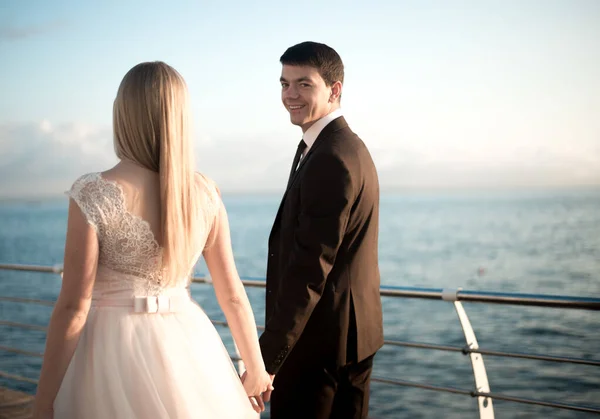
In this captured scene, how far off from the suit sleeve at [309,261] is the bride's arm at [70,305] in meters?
0.62

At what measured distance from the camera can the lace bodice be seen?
1.87 metres

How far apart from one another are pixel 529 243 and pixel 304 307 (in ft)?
215

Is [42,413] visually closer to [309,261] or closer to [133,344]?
[133,344]

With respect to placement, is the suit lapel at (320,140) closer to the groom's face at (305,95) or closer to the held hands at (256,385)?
the groom's face at (305,95)

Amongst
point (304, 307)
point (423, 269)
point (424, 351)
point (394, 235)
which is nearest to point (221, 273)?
point (304, 307)

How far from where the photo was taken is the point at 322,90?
260cm

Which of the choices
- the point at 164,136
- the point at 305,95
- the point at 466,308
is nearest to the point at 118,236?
the point at 164,136

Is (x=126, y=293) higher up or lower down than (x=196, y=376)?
higher up

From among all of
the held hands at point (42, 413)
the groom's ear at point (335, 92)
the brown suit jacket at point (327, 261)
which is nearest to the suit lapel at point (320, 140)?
the brown suit jacket at point (327, 261)

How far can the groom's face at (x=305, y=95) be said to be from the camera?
8.48 ft

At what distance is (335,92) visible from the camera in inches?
104

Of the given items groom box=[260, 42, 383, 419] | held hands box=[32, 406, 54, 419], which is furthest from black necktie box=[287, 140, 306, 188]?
held hands box=[32, 406, 54, 419]

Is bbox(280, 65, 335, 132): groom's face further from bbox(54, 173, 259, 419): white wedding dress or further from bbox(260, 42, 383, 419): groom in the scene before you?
bbox(54, 173, 259, 419): white wedding dress

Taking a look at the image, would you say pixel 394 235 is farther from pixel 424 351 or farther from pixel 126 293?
pixel 126 293
